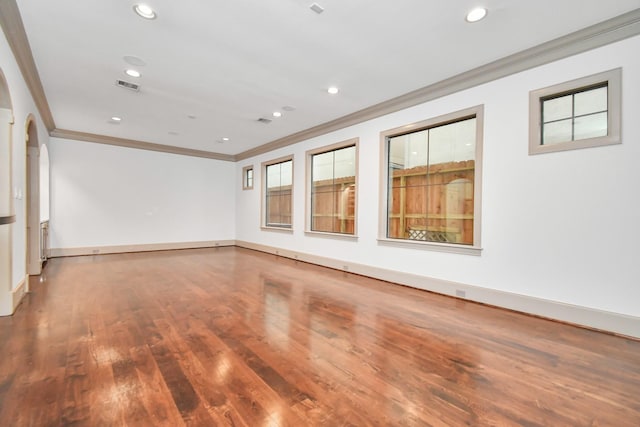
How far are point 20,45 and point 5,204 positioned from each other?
1.68 meters

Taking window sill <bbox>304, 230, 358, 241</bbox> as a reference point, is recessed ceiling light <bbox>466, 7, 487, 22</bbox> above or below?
above

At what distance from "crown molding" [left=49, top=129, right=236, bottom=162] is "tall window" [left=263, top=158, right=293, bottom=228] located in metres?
2.05

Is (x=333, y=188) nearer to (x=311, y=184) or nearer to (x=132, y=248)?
(x=311, y=184)

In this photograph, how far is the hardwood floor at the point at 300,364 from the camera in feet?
5.28

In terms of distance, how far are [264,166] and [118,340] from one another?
5973 millimetres

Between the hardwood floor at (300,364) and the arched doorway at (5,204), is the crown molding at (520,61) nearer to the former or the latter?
the hardwood floor at (300,364)

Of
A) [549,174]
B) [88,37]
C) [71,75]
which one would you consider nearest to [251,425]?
[549,174]

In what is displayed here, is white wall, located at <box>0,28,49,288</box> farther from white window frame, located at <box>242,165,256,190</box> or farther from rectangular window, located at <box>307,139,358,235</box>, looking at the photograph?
white window frame, located at <box>242,165,256,190</box>

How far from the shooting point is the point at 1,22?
2.65 metres

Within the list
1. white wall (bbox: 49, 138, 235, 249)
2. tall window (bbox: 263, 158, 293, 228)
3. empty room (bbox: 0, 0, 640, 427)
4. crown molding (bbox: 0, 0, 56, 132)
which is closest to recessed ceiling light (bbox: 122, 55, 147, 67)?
empty room (bbox: 0, 0, 640, 427)

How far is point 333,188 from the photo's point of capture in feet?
20.0

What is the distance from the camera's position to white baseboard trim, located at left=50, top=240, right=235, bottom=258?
6.65 metres

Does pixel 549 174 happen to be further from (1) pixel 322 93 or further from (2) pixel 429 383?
(1) pixel 322 93

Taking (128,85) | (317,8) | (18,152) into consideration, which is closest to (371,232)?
(317,8)
